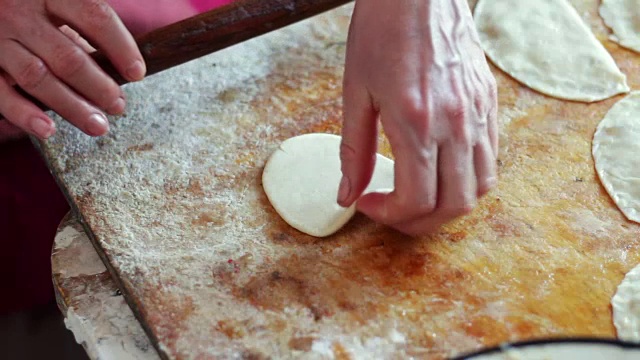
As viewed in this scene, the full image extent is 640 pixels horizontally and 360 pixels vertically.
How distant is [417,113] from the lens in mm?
1025

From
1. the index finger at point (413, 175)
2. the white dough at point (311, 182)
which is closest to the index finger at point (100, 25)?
the white dough at point (311, 182)

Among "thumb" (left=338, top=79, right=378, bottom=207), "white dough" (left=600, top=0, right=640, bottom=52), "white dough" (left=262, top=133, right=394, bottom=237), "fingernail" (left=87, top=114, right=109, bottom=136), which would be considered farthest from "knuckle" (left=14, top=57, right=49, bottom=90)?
Result: "white dough" (left=600, top=0, right=640, bottom=52)

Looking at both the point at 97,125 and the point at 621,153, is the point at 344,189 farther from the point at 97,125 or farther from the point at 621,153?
the point at 621,153

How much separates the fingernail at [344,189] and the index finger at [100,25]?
0.43m

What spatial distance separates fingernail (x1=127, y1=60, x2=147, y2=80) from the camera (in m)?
1.18

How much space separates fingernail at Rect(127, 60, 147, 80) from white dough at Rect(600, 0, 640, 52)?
3.57 ft

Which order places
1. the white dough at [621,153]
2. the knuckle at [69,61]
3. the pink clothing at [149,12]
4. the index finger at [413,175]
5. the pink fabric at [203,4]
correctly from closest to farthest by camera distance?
the index finger at [413,175]
the knuckle at [69,61]
the white dough at [621,153]
the pink clothing at [149,12]
the pink fabric at [203,4]

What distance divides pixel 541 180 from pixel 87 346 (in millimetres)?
869

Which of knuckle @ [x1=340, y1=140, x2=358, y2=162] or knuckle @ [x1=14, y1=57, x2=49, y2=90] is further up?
knuckle @ [x1=14, y1=57, x2=49, y2=90]

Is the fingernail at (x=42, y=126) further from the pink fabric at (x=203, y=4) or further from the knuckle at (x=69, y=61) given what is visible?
the pink fabric at (x=203, y=4)

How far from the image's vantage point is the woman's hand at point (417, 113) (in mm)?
1032

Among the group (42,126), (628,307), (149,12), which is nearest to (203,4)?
(149,12)

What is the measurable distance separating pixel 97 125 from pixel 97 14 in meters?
0.19

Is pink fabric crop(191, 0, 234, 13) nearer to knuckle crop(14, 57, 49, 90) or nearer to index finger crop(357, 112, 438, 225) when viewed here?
knuckle crop(14, 57, 49, 90)
